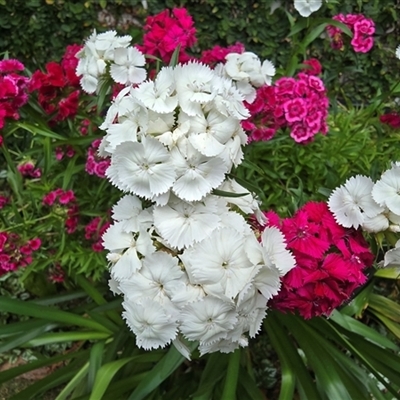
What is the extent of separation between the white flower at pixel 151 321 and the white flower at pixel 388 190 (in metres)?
0.47

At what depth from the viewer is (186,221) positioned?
3.46 feet

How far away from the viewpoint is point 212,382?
1.45 meters

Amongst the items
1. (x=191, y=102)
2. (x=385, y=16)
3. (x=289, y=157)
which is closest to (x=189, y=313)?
(x=191, y=102)

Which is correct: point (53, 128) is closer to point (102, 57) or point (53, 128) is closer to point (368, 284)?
point (102, 57)

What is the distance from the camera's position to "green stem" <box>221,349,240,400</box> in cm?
134

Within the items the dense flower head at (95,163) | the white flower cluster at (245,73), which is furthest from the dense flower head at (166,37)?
the dense flower head at (95,163)

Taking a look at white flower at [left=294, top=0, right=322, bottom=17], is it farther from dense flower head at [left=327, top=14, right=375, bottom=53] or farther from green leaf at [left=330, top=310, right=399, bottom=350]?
green leaf at [left=330, top=310, right=399, bottom=350]

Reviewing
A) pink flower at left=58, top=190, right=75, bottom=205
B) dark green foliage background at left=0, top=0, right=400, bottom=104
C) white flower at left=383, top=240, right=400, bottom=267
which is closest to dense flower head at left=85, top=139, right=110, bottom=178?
pink flower at left=58, top=190, right=75, bottom=205

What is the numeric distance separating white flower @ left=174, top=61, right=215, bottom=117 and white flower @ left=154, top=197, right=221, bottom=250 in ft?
0.59

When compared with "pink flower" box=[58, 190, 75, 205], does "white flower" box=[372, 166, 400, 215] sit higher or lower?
higher

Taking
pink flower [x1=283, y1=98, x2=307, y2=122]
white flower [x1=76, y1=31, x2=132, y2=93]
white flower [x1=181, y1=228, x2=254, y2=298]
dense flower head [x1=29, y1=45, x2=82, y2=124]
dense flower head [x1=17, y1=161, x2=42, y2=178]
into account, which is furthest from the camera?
dense flower head [x1=17, y1=161, x2=42, y2=178]

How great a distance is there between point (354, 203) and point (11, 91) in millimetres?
925

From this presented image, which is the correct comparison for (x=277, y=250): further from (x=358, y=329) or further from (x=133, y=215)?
(x=358, y=329)

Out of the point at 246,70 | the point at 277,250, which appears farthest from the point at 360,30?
the point at 277,250
